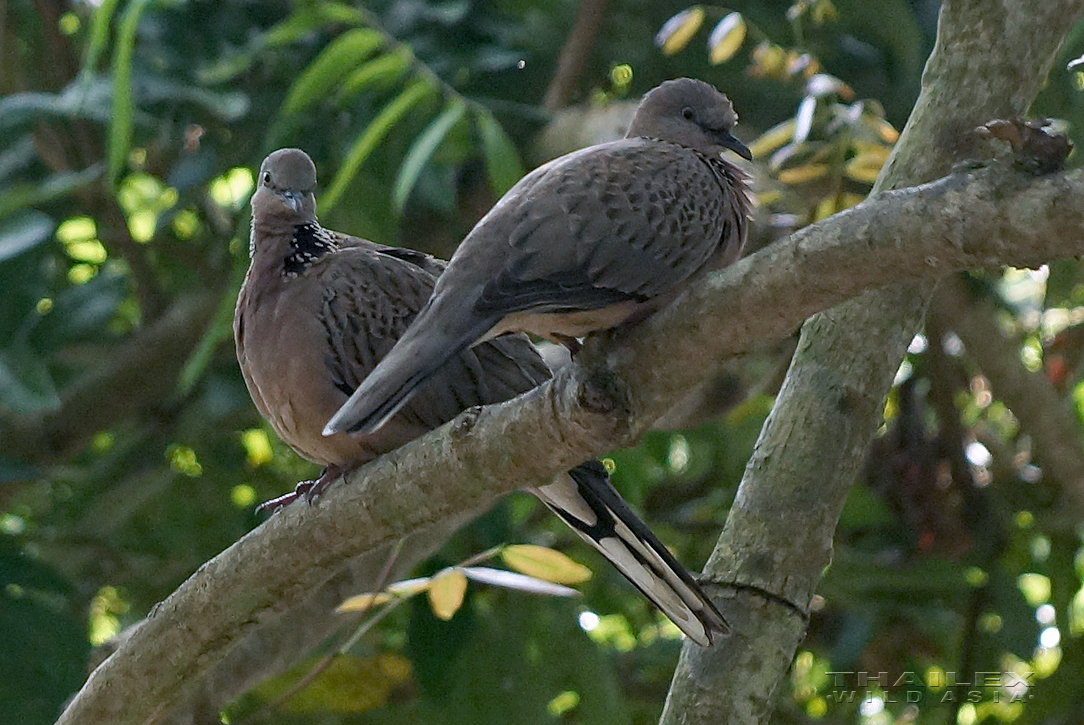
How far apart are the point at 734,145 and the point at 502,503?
3.01 ft

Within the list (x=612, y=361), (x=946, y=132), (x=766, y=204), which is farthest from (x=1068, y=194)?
(x=766, y=204)

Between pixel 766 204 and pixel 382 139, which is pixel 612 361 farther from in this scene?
pixel 382 139

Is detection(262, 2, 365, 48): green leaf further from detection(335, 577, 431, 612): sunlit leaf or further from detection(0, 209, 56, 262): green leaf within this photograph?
detection(335, 577, 431, 612): sunlit leaf

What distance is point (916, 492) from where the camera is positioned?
3625 mm

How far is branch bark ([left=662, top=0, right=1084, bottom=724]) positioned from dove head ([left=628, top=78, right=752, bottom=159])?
416mm

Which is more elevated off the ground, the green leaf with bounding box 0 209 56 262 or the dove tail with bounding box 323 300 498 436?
the dove tail with bounding box 323 300 498 436

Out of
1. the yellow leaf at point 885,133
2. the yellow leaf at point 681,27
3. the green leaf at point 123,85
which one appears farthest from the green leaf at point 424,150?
the yellow leaf at point 885,133

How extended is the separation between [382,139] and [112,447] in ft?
4.42

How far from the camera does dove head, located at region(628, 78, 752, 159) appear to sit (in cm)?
241

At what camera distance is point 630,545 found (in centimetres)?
211

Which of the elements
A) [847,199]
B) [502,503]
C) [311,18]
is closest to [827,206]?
[847,199]

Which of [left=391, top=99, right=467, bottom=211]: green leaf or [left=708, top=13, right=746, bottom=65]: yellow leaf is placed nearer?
[left=391, top=99, right=467, bottom=211]: green leaf

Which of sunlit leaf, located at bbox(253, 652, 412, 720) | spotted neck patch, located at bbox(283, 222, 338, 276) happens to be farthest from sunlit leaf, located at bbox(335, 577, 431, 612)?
sunlit leaf, located at bbox(253, 652, 412, 720)

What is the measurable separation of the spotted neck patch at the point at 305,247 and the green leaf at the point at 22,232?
2.45 ft
